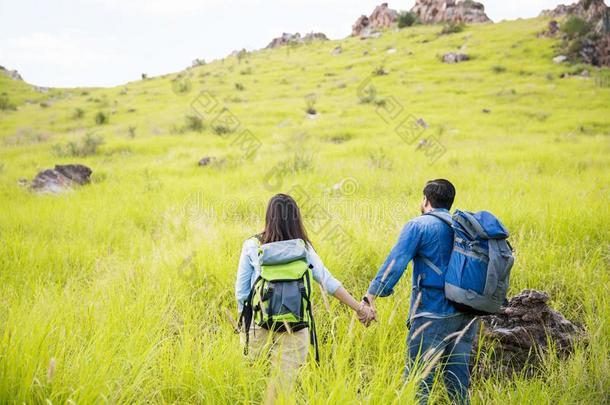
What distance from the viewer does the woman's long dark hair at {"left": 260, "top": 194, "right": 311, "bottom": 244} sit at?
2.74 m

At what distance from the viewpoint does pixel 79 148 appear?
40.4ft

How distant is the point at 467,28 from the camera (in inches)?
1766

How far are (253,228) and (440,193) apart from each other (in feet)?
9.79

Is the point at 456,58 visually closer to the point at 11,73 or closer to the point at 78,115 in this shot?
the point at 78,115

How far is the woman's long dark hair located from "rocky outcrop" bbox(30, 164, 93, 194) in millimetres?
7000

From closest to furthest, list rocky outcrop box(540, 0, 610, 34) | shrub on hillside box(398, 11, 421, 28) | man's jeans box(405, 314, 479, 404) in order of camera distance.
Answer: man's jeans box(405, 314, 479, 404), rocky outcrop box(540, 0, 610, 34), shrub on hillside box(398, 11, 421, 28)

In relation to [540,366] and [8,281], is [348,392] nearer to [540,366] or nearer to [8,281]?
[540,366]

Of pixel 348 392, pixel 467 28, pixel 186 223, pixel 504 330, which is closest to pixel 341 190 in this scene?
pixel 186 223

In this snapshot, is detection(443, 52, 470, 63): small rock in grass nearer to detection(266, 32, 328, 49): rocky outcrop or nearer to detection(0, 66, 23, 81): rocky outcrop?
detection(266, 32, 328, 49): rocky outcrop

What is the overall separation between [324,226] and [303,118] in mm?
13661

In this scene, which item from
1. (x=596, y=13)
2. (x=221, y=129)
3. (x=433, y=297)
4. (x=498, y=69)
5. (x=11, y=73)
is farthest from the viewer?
(x=11, y=73)

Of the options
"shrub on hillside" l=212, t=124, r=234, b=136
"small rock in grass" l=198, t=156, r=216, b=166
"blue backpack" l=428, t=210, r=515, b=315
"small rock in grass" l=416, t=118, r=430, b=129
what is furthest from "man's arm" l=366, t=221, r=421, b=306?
"shrub on hillside" l=212, t=124, r=234, b=136

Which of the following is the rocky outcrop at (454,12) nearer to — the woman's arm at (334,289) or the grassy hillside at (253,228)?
the grassy hillside at (253,228)

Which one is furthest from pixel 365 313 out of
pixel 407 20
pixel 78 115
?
pixel 407 20
